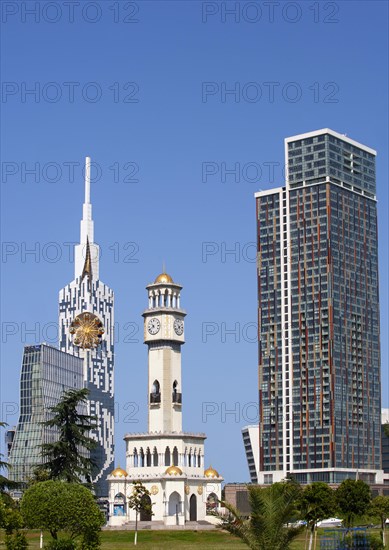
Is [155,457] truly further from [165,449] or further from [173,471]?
[173,471]

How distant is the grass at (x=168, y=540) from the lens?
340 feet

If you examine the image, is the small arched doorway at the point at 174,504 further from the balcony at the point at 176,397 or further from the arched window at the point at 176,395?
the arched window at the point at 176,395

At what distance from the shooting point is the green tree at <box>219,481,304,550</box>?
172ft

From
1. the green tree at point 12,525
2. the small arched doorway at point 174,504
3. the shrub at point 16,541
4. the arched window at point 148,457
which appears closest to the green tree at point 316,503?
the green tree at point 12,525

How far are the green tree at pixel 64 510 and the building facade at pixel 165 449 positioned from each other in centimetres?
8249

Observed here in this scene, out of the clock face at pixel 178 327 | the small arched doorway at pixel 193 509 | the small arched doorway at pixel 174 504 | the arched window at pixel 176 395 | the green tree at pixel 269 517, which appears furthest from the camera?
the clock face at pixel 178 327

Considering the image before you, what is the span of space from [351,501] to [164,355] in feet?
198

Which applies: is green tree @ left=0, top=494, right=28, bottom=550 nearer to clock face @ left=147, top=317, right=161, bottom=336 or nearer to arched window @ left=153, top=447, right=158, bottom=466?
arched window @ left=153, top=447, right=158, bottom=466

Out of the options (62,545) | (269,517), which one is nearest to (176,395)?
(62,545)

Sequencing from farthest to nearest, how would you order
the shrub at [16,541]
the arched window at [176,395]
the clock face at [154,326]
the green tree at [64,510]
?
the clock face at [154,326]
the arched window at [176,395]
the green tree at [64,510]
the shrub at [16,541]

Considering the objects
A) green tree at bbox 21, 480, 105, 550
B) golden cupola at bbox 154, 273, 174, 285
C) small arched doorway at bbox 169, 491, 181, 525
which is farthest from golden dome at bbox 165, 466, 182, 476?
green tree at bbox 21, 480, 105, 550

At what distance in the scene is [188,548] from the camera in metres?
101

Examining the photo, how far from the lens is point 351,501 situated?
100938mm

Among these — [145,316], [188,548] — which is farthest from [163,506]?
[188,548]
